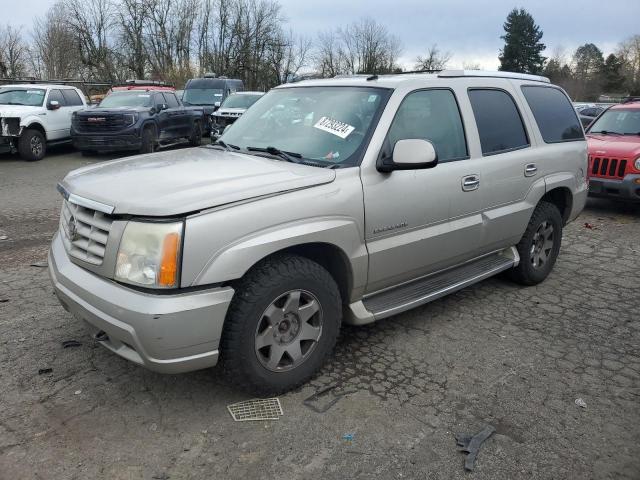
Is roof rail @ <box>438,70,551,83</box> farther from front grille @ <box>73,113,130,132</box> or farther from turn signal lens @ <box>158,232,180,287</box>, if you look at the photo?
front grille @ <box>73,113,130,132</box>

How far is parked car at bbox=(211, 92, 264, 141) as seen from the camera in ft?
49.7

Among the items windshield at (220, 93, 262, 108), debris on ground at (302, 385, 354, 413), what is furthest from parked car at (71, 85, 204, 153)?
debris on ground at (302, 385, 354, 413)

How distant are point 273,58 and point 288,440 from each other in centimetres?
4524

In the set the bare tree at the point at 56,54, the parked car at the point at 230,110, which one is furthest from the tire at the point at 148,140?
the bare tree at the point at 56,54

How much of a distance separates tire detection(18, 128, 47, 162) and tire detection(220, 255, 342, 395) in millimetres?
12233

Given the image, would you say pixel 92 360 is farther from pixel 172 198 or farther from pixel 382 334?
pixel 382 334

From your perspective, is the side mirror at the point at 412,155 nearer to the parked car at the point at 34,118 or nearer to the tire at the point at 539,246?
the tire at the point at 539,246

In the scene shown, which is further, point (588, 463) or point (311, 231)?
point (311, 231)

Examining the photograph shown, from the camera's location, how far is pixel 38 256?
5.66 meters

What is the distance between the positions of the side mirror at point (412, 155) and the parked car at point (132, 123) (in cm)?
1129

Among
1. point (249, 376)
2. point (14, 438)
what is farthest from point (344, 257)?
point (14, 438)

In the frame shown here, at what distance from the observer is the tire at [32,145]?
12.8 metres

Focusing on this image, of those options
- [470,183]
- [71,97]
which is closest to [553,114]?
[470,183]

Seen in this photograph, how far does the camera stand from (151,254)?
258 centimetres
